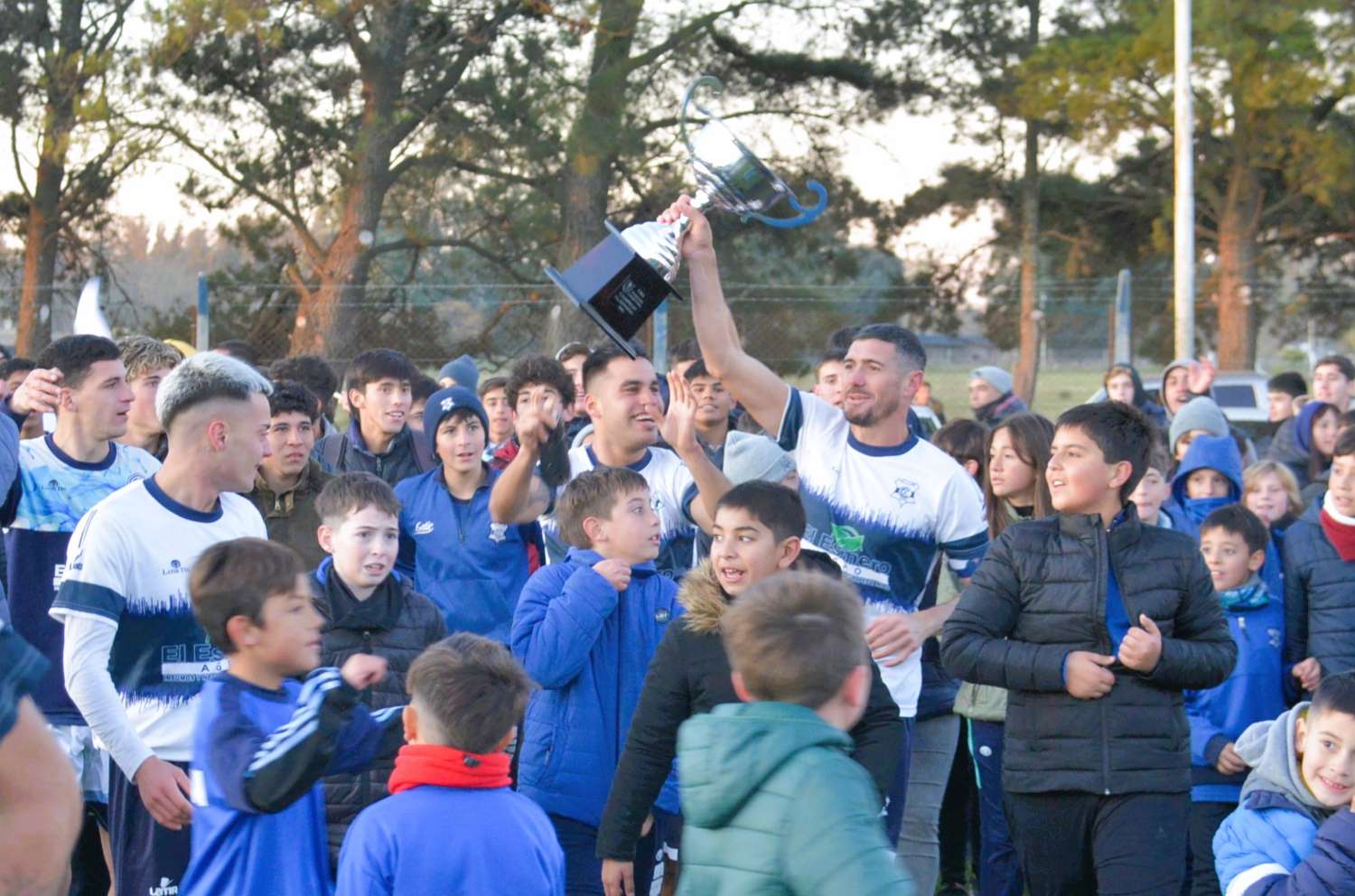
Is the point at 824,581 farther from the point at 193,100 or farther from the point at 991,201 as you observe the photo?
the point at 991,201

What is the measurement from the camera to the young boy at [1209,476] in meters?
7.05

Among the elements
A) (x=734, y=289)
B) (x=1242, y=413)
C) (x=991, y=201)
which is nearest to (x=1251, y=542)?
→ (x=734, y=289)

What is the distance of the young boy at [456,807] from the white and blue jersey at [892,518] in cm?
164

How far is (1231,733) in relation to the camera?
577 cm

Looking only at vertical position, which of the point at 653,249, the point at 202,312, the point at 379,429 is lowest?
the point at 379,429

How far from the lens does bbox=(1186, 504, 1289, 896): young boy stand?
561 centimetres

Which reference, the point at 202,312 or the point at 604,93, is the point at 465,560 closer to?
the point at 202,312

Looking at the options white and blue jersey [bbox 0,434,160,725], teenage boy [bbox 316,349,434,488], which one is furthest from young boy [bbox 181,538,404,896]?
teenage boy [bbox 316,349,434,488]

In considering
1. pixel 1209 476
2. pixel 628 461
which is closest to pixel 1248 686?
pixel 1209 476

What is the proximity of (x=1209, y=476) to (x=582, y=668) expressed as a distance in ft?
12.1

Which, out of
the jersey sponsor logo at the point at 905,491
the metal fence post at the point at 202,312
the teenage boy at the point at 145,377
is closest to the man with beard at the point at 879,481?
the jersey sponsor logo at the point at 905,491

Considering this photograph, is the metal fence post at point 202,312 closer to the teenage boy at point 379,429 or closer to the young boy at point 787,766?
the teenage boy at point 379,429

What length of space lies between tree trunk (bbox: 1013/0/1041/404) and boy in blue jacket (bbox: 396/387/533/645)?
14.4 metres

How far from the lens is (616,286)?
→ 4371 mm
